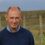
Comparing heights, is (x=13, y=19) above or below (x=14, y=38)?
above

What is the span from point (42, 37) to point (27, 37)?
150cm

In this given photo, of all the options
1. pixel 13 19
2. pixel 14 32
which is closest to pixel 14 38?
pixel 14 32

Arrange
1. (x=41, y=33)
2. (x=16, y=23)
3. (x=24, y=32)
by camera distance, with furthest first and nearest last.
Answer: (x=41, y=33)
(x=24, y=32)
(x=16, y=23)

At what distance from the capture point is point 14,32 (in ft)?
4.65

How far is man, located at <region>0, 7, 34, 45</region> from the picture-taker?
4.45 feet

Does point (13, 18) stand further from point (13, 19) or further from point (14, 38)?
point (14, 38)

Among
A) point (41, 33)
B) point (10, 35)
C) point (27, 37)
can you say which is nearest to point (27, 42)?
point (27, 37)

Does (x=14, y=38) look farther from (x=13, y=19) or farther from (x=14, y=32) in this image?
(x=13, y=19)

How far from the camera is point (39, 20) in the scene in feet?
9.46

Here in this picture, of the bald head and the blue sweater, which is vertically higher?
the bald head

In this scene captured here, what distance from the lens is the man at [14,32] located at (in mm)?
1358

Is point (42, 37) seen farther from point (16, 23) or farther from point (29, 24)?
point (16, 23)

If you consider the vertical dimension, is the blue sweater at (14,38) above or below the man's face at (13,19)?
below

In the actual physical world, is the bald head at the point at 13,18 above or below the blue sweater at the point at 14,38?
above
